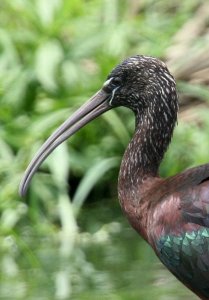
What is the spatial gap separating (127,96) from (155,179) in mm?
545

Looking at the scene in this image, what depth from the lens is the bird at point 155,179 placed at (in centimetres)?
716

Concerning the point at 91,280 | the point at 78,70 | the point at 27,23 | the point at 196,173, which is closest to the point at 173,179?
the point at 196,173

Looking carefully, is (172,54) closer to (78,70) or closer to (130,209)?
(78,70)

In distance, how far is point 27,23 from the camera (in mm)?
12352

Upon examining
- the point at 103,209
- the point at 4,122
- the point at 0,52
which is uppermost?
the point at 0,52

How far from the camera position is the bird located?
7164 mm

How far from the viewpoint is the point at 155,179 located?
7.70 meters

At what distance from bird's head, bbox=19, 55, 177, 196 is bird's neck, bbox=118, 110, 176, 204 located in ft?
0.23

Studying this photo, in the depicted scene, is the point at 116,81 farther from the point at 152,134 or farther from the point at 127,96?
the point at 152,134

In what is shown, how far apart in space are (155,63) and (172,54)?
419 centimetres

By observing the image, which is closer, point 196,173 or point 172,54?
point 196,173

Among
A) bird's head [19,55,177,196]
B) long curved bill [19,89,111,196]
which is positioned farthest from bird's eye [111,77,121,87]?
long curved bill [19,89,111,196]

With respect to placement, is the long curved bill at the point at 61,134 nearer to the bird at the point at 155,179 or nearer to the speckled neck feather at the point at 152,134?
the bird at the point at 155,179

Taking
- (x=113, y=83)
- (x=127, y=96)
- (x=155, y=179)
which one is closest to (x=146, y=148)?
(x=155, y=179)
